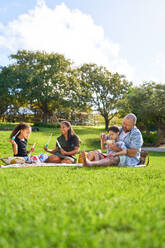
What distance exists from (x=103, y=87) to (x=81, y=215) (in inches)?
1329

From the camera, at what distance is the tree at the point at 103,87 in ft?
113

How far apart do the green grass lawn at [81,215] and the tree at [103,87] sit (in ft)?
101

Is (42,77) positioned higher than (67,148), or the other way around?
(42,77)

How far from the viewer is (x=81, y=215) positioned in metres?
2.17

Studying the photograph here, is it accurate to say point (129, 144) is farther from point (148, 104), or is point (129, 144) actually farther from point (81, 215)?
point (148, 104)

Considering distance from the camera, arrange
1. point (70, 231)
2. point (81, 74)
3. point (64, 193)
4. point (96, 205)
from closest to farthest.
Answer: point (70, 231) → point (96, 205) → point (64, 193) → point (81, 74)

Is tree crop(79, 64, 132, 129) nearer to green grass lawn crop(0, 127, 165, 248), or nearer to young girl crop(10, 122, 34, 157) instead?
young girl crop(10, 122, 34, 157)

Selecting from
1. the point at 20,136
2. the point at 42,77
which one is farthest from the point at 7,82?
the point at 20,136

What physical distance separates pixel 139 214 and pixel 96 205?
0.46m

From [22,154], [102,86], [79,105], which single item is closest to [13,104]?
[79,105]

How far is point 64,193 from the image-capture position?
293 cm

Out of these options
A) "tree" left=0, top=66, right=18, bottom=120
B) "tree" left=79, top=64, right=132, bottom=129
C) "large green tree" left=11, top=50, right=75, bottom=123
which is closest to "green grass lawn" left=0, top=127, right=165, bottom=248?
"large green tree" left=11, top=50, right=75, bottom=123

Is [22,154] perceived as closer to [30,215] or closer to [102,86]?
[30,215]

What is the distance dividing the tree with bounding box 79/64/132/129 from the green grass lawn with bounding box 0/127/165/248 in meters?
30.7
